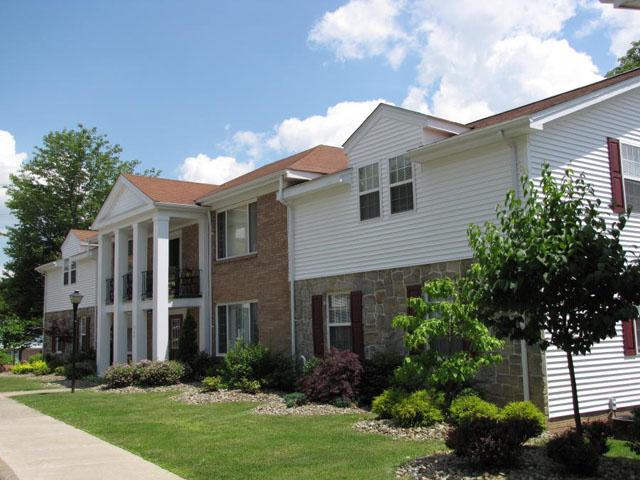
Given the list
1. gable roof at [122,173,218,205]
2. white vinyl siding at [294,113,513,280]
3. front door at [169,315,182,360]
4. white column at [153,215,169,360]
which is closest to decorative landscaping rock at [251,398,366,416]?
white vinyl siding at [294,113,513,280]

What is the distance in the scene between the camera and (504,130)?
12219mm

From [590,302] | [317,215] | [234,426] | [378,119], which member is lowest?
[234,426]

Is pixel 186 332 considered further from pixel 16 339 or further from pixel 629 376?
pixel 16 339

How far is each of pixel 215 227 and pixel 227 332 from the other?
3.61m

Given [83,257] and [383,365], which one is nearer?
[383,365]

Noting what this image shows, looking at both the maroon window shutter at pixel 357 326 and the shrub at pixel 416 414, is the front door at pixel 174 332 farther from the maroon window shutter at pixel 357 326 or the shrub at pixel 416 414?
the shrub at pixel 416 414

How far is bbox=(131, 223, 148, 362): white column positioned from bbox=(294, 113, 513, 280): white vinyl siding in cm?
760

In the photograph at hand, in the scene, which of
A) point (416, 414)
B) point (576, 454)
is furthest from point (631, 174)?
point (576, 454)

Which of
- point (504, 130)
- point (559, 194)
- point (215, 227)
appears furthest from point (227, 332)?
point (559, 194)

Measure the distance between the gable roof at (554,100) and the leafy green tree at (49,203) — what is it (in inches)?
1380

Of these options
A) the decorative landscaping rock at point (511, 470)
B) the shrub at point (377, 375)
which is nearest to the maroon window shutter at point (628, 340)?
the shrub at point (377, 375)

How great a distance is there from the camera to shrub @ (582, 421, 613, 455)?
788cm

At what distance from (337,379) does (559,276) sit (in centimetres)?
758

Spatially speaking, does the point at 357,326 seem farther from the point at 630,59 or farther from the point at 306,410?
the point at 630,59
